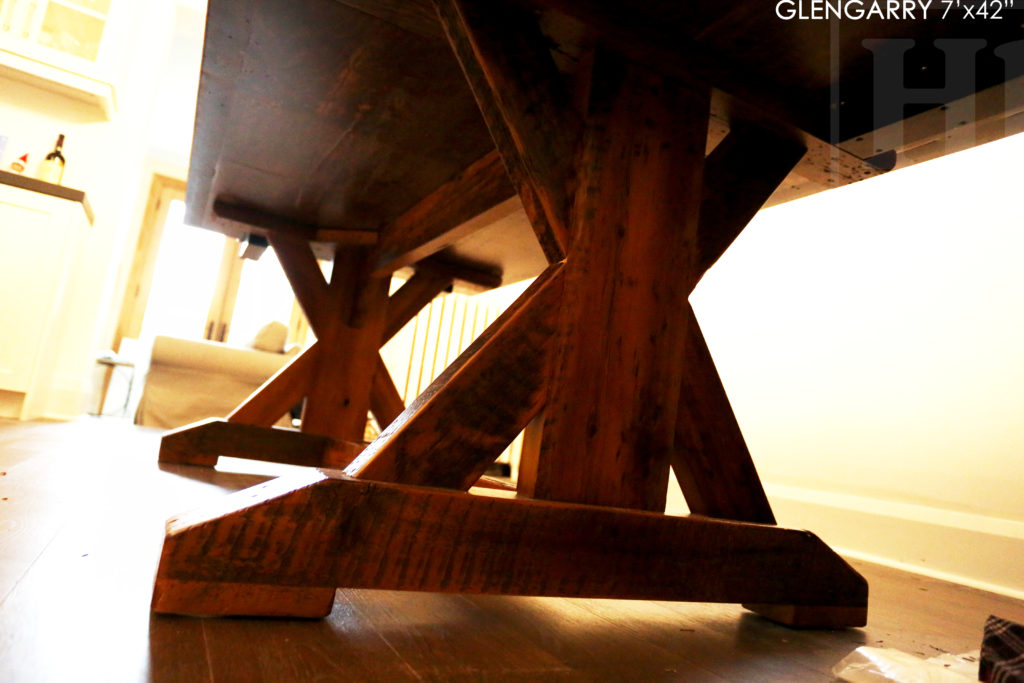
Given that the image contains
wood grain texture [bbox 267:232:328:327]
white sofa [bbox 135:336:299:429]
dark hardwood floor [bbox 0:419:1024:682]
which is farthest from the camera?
white sofa [bbox 135:336:299:429]

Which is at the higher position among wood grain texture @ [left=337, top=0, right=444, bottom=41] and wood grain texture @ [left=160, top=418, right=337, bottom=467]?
wood grain texture @ [left=337, top=0, right=444, bottom=41]

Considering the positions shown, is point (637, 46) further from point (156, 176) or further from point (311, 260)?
point (156, 176)

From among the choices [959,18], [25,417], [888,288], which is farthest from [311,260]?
[25,417]

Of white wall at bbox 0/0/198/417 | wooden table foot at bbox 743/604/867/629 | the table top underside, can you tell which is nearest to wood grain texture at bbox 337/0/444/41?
the table top underside

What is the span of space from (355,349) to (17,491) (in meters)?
0.93

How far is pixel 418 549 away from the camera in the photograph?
25.5 inches

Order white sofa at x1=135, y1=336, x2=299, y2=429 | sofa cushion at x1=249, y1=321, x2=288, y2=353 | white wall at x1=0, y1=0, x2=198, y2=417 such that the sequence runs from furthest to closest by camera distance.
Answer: sofa cushion at x1=249, y1=321, x2=288, y2=353 → white sofa at x1=135, y1=336, x2=299, y2=429 → white wall at x1=0, y1=0, x2=198, y2=417

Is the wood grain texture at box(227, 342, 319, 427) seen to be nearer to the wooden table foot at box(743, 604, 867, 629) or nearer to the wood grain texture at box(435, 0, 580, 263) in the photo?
the wood grain texture at box(435, 0, 580, 263)

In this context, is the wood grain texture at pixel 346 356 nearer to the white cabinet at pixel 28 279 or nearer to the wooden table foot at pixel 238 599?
the wooden table foot at pixel 238 599

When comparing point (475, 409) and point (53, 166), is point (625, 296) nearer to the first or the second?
point (475, 409)

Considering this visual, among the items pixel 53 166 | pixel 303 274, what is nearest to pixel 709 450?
pixel 303 274

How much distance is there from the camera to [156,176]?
24.2ft

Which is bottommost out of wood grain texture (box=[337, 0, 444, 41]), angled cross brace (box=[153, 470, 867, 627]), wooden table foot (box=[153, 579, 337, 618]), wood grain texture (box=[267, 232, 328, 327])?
wooden table foot (box=[153, 579, 337, 618])

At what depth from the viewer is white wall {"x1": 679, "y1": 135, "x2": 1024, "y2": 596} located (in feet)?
5.92
